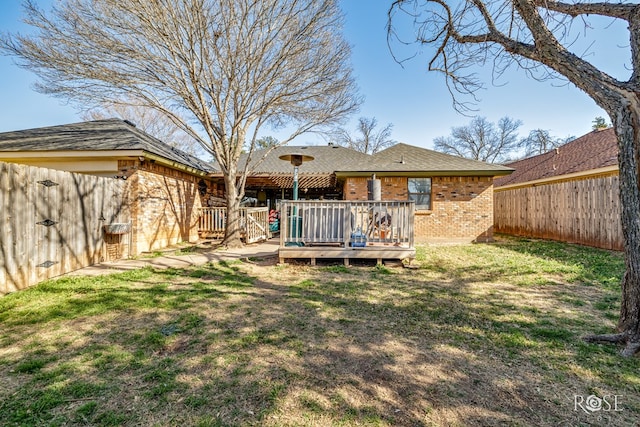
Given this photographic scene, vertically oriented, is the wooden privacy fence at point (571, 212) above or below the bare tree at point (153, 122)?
below

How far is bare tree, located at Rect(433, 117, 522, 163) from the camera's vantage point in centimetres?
3189

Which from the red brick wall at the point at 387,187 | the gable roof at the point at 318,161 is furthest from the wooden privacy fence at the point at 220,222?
the red brick wall at the point at 387,187

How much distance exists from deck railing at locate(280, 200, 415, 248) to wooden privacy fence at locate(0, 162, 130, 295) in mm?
4083

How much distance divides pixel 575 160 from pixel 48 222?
53.7ft

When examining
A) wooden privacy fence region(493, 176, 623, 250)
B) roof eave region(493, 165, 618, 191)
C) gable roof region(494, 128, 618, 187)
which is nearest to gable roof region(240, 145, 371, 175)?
wooden privacy fence region(493, 176, 623, 250)

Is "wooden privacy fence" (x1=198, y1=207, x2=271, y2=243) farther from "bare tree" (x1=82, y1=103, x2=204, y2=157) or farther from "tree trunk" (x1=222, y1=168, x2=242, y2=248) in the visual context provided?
"bare tree" (x1=82, y1=103, x2=204, y2=157)

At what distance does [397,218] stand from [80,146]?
8594 millimetres

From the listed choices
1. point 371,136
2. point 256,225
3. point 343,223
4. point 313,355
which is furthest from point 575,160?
point 371,136

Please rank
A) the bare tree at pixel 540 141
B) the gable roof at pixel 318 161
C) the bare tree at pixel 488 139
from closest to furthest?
the gable roof at pixel 318 161
the bare tree at pixel 540 141
the bare tree at pixel 488 139

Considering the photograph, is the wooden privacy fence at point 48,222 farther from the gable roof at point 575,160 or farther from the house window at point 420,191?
the gable roof at point 575,160

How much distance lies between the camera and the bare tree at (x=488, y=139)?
3189 centimetres

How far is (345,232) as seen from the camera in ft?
21.4

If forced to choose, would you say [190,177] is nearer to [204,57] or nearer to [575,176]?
[204,57]

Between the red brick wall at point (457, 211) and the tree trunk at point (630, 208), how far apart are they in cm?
750
